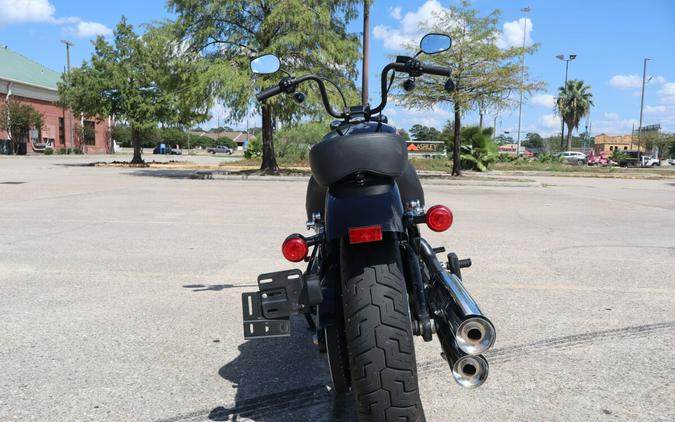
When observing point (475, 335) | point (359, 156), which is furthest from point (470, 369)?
point (359, 156)

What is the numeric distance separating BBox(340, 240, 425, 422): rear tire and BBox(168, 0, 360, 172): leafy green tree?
18.7m

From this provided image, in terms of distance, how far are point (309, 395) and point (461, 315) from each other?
1241 mm

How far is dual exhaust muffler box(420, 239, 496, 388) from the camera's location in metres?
2.16

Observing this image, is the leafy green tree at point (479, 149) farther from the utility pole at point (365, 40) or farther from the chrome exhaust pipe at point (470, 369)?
the chrome exhaust pipe at point (470, 369)

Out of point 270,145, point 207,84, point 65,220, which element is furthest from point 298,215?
point 270,145

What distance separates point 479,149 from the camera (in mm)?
32594

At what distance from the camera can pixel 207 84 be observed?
20.8 meters

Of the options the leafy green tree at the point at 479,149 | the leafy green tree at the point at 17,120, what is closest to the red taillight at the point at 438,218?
the leafy green tree at the point at 479,149

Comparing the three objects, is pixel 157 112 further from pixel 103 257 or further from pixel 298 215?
pixel 103 257

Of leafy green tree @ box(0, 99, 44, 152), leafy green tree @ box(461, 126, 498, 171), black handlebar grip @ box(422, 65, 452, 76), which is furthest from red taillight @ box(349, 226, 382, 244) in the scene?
leafy green tree @ box(0, 99, 44, 152)

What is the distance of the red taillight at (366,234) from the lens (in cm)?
241

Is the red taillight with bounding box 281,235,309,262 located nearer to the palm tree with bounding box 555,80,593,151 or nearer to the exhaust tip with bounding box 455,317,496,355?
the exhaust tip with bounding box 455,317,496,355

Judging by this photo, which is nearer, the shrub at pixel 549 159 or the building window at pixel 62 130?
the shrub at pixel 549 159

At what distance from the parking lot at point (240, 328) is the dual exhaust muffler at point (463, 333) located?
0.67m
